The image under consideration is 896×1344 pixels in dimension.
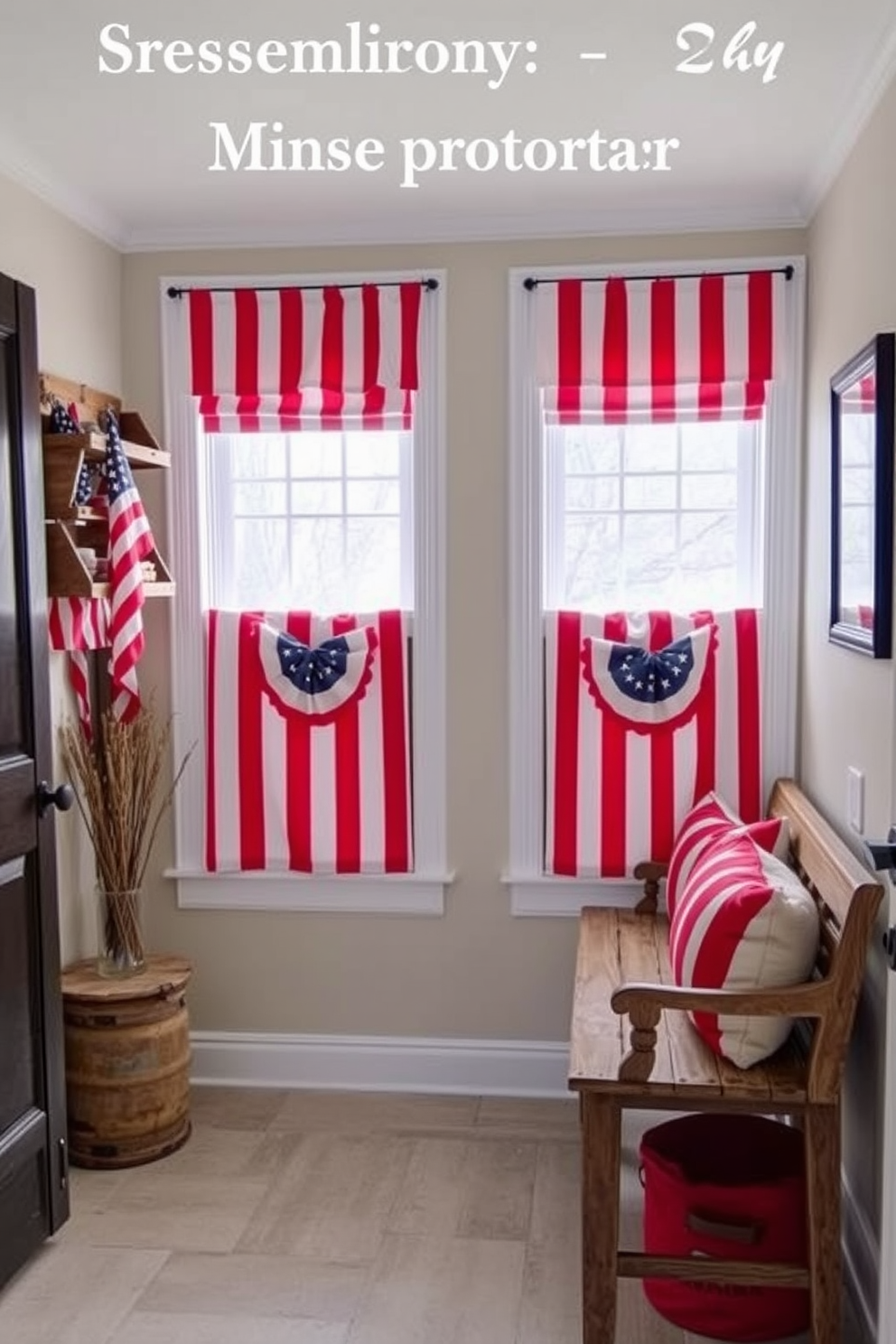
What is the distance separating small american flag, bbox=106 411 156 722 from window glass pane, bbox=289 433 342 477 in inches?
19.6

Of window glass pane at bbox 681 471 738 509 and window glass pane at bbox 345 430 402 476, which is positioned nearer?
window glass pane at bbox 681 471 738 509

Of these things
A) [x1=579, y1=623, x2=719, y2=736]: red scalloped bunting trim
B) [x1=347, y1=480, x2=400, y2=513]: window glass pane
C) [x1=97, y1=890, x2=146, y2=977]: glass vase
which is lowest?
[x1=97, y1=890, x2=146, y2=977]: glass vase

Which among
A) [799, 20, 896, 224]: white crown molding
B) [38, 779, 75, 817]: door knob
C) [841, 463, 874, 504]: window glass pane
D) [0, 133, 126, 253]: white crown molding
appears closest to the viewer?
[799, 20, 896, 224]: white crown molding

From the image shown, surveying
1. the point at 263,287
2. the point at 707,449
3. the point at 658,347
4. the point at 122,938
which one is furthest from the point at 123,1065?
the point at 658,347

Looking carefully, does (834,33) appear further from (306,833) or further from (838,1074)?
(306,833)

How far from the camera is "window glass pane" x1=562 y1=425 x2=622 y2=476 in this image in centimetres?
349

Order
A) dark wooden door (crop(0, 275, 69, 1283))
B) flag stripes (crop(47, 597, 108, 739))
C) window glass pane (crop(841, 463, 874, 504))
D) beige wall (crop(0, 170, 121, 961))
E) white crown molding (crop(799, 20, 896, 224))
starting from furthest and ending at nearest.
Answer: flag stripes (crop(47, 597, 108, 739))
beige wall (crop(0, 170, 121, 961))
dark wooden door (crop(0, 275, 69, 1283))
window glass pane (crop(841, 463, 874, 504))
white crown molding (crop(799, 20, 896, 224))

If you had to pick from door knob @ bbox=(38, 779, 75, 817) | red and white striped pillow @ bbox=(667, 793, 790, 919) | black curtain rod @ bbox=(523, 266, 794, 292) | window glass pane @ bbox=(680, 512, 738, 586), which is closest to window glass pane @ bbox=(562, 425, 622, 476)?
window glass pane @ bbox=(680, 512, 738, 586)

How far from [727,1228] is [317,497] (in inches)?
86.9

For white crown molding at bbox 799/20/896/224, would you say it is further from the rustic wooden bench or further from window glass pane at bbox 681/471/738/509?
the rustic wooden bench

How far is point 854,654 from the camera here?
2.66 meters

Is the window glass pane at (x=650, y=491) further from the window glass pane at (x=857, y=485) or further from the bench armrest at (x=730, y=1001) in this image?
the bench armrest at (x=730, y=1001)

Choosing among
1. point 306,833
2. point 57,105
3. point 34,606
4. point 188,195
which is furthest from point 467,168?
point 306,833

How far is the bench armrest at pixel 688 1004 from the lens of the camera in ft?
7.58
